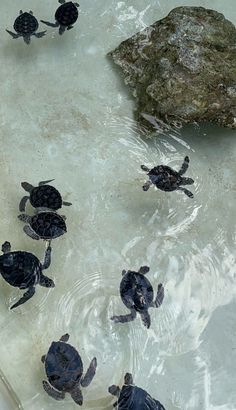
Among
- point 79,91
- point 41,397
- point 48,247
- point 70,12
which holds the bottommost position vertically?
point 41,397

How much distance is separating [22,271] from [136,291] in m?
0.71

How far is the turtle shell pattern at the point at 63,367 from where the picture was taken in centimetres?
316

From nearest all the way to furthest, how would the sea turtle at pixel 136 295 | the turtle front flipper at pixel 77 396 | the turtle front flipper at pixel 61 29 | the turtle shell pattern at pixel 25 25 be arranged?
1. the turtle front flipper at pixel 77 396
2. the sea turtle at pixel 136 295
3. the turtle shell pattern at pixel 25 25
4. the turtle front flipper at pixel 61 29

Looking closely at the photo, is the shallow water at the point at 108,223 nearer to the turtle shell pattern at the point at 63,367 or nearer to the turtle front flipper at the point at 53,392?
the turtle front flipper at the point at 53,392

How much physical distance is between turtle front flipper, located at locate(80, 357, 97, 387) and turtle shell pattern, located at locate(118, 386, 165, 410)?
0.24 metres

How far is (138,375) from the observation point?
11.3 feet

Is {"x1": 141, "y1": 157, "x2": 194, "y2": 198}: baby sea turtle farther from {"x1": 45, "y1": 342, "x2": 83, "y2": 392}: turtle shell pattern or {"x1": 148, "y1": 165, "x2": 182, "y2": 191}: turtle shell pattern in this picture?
{"x1": 45, "y1": 342, "x2": 83, "y2": 392}: turtle shell pattern

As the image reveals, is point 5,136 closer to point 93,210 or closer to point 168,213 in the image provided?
point 93,210

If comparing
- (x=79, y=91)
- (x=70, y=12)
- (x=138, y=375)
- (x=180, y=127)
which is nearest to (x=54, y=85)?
(x=79, y=91)

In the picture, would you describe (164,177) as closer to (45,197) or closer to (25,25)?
(45,197)

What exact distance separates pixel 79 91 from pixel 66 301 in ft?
5.37

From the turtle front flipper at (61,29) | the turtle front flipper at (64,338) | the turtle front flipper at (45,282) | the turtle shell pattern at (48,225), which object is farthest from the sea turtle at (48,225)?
the turtle front flipper at (61,29)

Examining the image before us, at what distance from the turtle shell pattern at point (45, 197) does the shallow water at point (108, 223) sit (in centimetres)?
22

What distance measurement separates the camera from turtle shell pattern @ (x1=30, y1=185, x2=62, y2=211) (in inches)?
143
